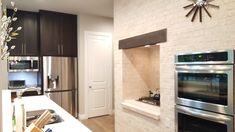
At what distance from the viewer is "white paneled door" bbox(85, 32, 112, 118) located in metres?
4.81

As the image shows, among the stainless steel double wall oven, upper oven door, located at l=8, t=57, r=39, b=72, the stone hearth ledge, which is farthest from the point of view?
upper oven door, located at l=8, t=57, r=39, b=72

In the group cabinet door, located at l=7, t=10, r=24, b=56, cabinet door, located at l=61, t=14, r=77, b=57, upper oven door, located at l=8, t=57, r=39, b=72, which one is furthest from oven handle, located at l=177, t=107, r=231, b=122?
cabinet door, located at l=7, t=10, r=24, b=56

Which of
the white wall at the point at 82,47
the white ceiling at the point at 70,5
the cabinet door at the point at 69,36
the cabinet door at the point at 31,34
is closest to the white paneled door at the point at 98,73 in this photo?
the white wall at the point at 82,47

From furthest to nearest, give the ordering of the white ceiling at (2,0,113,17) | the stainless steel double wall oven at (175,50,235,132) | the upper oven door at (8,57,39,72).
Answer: the upper oven door at (8,57,39,72) < the white ceiling at (2,0,113,17) < the stainless steel double wall oven at (175,50,235,132)

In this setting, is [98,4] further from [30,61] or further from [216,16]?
[216,16]

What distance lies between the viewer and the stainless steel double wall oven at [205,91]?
65.4 inches

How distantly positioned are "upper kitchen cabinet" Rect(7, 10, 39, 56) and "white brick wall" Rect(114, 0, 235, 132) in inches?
85.8

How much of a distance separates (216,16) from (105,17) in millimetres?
3605

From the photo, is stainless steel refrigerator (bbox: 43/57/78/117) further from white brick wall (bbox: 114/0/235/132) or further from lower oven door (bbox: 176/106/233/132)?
lower oven door (bbox: 176/106/233/132)

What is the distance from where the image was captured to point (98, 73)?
494cm

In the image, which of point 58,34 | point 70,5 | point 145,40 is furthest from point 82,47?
point 145,40

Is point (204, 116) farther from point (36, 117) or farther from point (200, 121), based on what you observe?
point (36, 117)

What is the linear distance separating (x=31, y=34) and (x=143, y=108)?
10.7 feet

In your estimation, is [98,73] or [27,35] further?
[98,73]
